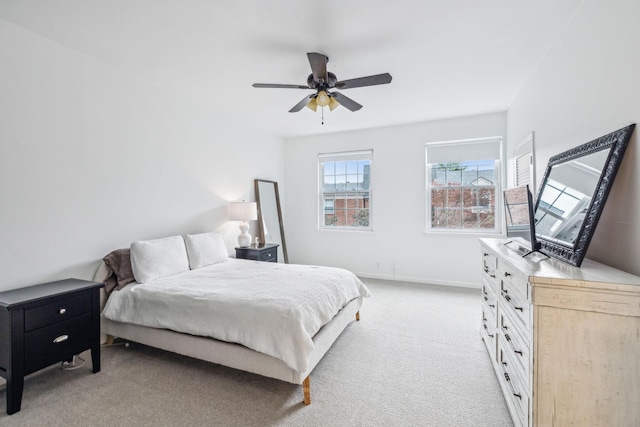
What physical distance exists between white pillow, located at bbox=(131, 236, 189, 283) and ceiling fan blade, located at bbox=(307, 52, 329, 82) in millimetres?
2276

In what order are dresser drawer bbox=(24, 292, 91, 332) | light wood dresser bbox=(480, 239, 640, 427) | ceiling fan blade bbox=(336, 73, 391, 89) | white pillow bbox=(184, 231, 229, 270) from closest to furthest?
1. light wood dresser bbox=(480, 239, 640, 427)
2. dresser drawer bbox=(24, 292, 91, 332)
3. ceiling fan blade bbox=(336, 73, 391, 89)
4. white pillow bbox=(184, 231, 229, 270)

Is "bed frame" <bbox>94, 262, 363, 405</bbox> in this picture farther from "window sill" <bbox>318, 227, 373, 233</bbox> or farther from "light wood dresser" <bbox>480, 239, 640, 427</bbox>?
"window sill" <bbox>318, 227, 373, 233</bbox>

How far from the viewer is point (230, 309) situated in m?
2.16

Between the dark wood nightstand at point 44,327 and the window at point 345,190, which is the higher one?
the window at point 345,190

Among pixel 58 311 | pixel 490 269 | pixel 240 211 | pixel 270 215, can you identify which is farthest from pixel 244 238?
pixel 490 269

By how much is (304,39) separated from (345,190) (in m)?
3.27

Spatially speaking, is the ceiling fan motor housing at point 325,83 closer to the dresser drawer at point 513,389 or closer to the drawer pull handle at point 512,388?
the dresser drawer at point 513,389

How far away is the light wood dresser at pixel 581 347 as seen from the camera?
1191mm

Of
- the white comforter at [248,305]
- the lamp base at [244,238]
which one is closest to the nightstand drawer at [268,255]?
the lamp base at [244,238]

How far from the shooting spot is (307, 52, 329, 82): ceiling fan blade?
216 cm

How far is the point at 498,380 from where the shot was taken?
212 centimetres

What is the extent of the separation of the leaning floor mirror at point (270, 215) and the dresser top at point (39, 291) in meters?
2.75

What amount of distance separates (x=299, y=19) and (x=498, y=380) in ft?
9.99

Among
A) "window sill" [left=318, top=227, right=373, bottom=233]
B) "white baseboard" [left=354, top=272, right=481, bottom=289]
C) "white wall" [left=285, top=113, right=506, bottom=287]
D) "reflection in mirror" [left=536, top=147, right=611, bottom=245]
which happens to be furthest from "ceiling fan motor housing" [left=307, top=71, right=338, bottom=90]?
"white baseboard" [left=354, top=272, right=481, bottom=289]
